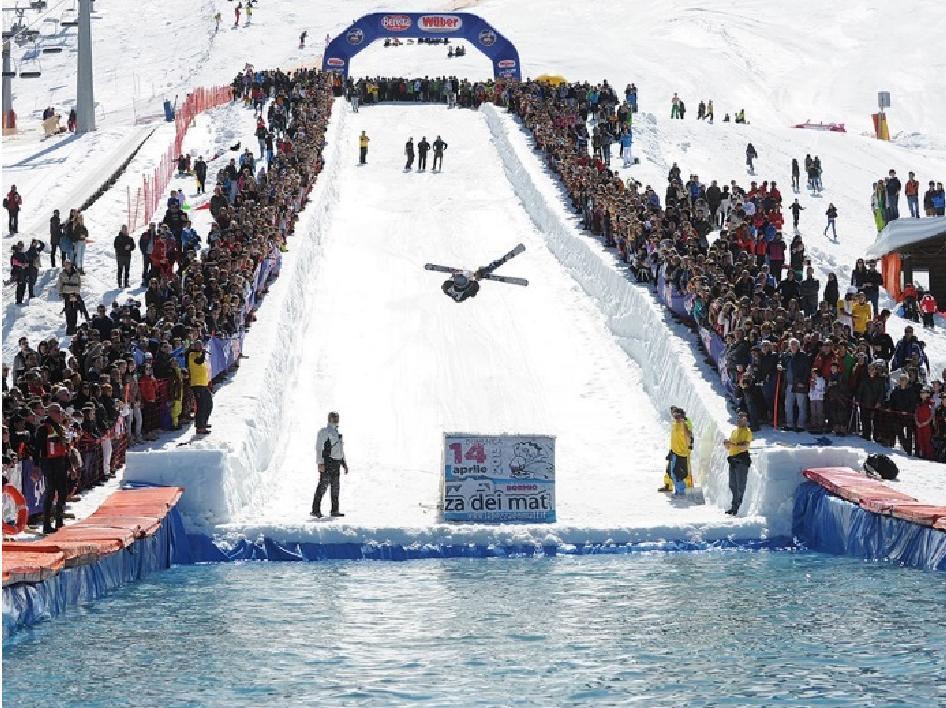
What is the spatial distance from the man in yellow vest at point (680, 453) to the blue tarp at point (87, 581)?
632 centimetres

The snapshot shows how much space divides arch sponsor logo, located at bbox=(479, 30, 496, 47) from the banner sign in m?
42.8

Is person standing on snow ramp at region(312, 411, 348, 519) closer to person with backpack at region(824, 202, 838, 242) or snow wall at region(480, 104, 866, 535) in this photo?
snow wall at region(480, 104, 866, 535)

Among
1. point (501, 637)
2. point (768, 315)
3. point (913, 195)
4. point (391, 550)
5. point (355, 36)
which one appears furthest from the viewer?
point (355, 36)

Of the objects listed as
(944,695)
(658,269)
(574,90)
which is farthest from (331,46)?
(944,695)

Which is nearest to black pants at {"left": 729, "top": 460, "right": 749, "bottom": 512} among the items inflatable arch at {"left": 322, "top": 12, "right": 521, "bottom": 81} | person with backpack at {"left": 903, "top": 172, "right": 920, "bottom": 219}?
person with backpack at {"left": 903, "top": 172, "right": 920, "bottom": 219}

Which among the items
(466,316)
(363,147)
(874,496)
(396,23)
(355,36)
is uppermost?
(396,23)

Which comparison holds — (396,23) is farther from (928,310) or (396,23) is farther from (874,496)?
(874,496)

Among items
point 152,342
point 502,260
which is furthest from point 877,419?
point 502,260

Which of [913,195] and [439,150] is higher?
[439,150]

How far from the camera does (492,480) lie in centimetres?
1989

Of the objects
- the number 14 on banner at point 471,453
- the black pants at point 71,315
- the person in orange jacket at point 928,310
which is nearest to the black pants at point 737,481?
the number 14 on banner at point 471,453

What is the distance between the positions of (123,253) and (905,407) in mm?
16647

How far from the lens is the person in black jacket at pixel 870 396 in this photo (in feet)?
74.5

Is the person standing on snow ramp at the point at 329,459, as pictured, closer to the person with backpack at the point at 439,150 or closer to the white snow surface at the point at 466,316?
the white snow surface at the point at 466,316
